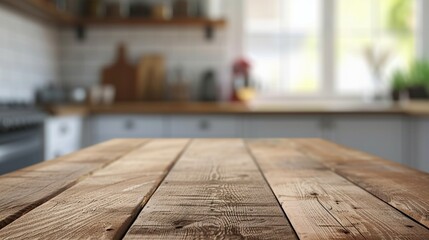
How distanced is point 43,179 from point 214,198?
377 millimetres

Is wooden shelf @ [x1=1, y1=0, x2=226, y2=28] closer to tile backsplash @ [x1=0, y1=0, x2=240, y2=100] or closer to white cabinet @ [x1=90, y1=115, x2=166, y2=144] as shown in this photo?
tile backsplash @ [x1=0, y1=0, x2=240, y2=100]

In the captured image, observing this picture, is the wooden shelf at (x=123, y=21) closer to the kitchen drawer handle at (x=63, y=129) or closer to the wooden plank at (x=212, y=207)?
the kitchen drawer handle at (x=63, y=129)

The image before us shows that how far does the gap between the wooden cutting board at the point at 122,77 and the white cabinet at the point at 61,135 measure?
2.04ft

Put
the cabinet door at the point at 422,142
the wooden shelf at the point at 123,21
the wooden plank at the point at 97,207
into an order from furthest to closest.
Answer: the wooden shelf at the point at 123,21 < the cabinet door at the point at 422,142 < the wooden plank at the point at 97,207

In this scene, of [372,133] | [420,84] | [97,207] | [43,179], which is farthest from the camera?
[420,84]

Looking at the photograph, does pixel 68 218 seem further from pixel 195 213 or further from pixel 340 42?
pixel 340 42

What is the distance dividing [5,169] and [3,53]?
117 centimetres

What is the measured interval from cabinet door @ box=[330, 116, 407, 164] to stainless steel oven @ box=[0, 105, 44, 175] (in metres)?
1.87

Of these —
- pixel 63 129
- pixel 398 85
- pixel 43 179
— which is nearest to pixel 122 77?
pixel 63 129

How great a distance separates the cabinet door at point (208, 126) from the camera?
364 centimetres

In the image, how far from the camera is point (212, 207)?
83 centimetres

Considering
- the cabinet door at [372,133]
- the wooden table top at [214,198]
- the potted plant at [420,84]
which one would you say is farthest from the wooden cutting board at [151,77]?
the wooden table top at [214,198]

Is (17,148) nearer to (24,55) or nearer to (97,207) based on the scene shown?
(24,55)

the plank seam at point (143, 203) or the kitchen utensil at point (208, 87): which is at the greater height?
the kitchen utensil at point (208, 87)
